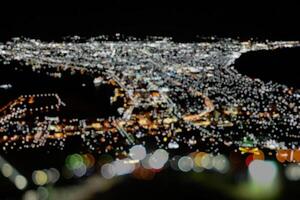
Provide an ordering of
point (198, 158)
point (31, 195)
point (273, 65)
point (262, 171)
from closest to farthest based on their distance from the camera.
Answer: point (31, 195)
point (262, 171)
point (198, 158)
point (273, 65)

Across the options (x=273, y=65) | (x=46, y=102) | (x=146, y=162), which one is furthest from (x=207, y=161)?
(x=273, y=65)

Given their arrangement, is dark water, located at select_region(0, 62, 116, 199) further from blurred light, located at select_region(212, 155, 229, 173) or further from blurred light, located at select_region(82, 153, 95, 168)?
blurred light, located at select_region(212, 155, 229, 173)

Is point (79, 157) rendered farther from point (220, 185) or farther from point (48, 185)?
point (220, 185)

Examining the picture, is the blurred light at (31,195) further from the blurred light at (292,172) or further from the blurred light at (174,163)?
the blurred light at (292,172)

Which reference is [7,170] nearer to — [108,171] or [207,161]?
[108,171]

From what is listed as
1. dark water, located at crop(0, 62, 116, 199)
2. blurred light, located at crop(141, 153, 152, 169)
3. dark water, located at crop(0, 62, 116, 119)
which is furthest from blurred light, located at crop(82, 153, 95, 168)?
dark water, located at crop(0, 62, 116, 119)

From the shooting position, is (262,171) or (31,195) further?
(262,171)
